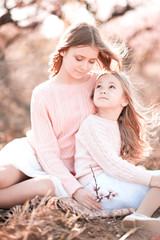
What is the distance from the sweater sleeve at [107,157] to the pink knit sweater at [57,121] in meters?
0.16

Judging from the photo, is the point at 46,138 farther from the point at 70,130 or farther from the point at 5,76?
the point at 5,76

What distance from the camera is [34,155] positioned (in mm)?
2820

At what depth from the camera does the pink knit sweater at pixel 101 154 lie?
8.30 ft

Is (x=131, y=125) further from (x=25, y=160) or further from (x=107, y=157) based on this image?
(x=25, y=160)

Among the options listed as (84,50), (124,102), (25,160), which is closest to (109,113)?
(124,102)

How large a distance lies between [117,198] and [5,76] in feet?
20.8

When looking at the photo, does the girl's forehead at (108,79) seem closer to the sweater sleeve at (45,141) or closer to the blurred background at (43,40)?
the sweater sleeve at (45,141)

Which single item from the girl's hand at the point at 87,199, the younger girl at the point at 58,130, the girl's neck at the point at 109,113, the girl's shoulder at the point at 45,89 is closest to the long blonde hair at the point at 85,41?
the younger girl at the point at 58,130

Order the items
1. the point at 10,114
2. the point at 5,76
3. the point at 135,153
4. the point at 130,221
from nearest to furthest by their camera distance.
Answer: the point at 130,221
the point at 135,153
the point at 10,114
the point at 5,76

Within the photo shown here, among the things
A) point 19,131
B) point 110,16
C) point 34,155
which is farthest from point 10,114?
point 34,155

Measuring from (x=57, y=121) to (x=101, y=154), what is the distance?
43cm

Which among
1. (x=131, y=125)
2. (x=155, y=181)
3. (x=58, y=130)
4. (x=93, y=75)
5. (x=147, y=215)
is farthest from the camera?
(x=93, y=75)

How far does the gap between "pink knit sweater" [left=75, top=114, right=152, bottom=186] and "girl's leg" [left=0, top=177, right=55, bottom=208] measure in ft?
0.83

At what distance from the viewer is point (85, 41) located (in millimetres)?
2686
